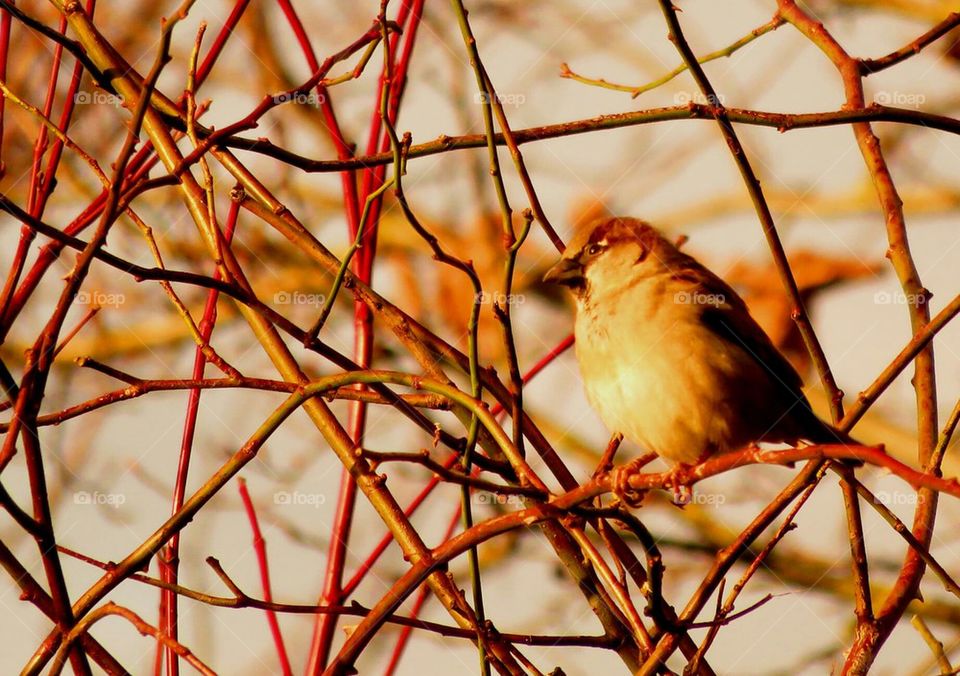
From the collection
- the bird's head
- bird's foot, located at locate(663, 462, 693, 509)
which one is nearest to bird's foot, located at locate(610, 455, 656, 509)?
bird's foot, located at locate(663, 462, 693, 509)

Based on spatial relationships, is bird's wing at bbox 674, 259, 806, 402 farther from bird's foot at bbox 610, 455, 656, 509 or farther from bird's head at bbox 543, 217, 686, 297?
bird's foot at bbox 610, 455, 656, 509

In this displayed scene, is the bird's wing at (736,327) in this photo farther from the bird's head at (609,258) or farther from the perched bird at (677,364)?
the bird's head at (609,258)

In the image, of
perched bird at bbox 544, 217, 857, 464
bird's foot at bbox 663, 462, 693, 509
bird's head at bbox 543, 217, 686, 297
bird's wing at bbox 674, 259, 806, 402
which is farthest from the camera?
bird's head at bbox 543, 217, 686, 297

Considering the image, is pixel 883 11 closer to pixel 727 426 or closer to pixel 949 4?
pixel 949 4

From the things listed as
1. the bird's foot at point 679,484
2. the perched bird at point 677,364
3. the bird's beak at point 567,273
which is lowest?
the bird's foot at point 679,484

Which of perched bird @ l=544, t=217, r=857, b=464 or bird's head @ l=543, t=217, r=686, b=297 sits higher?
bird's head @ l=543, t=217, r=686, b=297

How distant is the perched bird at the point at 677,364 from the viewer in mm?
3445

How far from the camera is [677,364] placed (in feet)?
11.3

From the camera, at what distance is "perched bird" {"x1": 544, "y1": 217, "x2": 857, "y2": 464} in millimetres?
3445

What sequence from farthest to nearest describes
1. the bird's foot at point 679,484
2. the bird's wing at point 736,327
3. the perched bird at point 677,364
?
the bird's wing at point 736,327, the perched bird at point 677,364, the bird's foot at point 679,484

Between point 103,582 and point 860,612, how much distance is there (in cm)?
152

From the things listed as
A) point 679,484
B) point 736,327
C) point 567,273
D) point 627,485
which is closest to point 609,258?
point 567,273

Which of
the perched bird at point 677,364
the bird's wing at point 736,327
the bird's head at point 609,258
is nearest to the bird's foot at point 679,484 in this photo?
the perched bird at point 677,364

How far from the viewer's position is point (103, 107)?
240 inches
